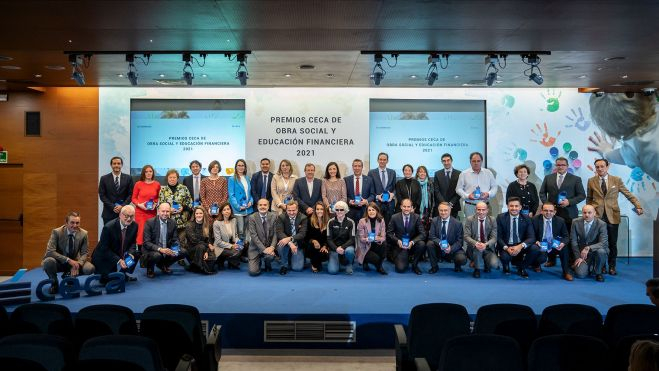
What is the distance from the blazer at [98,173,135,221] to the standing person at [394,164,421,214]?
4.10 meters

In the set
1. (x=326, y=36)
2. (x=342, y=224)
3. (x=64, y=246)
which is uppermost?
(x=326, y=36)

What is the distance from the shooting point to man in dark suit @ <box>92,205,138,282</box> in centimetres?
684

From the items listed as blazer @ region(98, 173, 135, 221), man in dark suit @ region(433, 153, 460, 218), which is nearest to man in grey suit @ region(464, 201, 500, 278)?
man in dark suit @ region(433, 153, 460, 218)

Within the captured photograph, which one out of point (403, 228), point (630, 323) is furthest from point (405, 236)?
point (630, 323)

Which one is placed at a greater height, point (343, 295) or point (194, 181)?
point (194, 181)

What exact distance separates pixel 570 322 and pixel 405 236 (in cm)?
382

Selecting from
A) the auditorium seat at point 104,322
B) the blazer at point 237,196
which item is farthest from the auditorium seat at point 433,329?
the blazer at point 237,196

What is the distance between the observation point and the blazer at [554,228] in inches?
300

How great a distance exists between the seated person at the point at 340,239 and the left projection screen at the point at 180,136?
8.73 ft

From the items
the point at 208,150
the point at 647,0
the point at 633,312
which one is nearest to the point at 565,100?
the point at 647,0

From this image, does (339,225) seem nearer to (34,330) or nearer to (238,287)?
(238,287)

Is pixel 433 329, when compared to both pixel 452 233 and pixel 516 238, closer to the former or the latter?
pixel 452 233

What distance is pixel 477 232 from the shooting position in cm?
771

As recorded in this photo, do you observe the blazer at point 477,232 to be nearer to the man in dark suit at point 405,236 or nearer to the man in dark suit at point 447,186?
the man in dark suit at point 405,236
